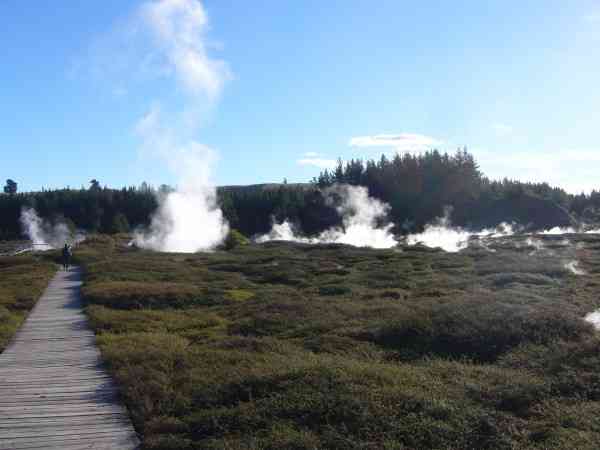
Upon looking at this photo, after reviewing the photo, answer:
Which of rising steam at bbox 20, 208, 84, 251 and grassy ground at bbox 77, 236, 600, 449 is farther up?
rising steam at bbox 20, 208, 84, 251

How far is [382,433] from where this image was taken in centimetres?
801

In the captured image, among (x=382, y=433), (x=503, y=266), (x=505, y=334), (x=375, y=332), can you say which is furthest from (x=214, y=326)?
(x=503, y=266)

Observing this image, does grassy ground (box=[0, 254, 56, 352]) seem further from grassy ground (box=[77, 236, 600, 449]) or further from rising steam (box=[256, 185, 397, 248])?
rising steam (box=[256, 185, 397, 248])

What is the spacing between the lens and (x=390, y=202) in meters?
93.1

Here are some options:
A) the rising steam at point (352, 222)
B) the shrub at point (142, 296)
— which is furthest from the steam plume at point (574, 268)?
the rising steam at point (352, 222)

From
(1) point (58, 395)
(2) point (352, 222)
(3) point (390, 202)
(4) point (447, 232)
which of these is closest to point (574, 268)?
(1) point (58, 395)

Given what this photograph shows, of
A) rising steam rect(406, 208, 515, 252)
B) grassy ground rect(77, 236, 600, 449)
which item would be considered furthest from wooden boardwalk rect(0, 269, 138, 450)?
rising steam rect(406, 208, 515, 252)

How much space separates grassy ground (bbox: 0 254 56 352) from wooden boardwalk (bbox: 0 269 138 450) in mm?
460

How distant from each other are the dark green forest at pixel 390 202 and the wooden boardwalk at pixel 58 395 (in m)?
67.4

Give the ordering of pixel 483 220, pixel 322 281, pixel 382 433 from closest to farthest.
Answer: pixel 382 433 → pixel 322 281 → pixel 483 220

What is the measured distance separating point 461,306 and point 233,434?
1010 centimetres

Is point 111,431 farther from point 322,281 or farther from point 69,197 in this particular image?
point 69,197

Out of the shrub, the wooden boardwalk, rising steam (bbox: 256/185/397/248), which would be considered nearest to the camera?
the wooden boardwalk

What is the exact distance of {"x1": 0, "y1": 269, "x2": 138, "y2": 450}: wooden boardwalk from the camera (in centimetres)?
860
